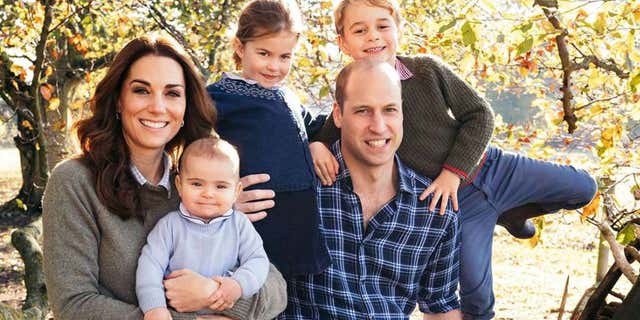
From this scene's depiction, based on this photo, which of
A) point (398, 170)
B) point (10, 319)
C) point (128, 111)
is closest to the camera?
point (128, 111)

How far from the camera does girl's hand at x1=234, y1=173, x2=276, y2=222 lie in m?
3.23

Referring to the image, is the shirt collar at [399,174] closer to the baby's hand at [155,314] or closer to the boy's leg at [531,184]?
the boy's leg at [531,184]

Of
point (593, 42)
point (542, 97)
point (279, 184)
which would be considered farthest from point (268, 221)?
point (542, 97)

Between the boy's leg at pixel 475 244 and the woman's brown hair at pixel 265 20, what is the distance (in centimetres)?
125

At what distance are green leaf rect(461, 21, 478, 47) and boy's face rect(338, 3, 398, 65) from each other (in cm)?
34

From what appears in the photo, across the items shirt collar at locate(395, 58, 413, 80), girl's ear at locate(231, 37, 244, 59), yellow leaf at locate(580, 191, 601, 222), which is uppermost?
girl's ear at locate(231, 37, 244, 59)

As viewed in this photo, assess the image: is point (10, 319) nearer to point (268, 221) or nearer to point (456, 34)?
point (268, 221)

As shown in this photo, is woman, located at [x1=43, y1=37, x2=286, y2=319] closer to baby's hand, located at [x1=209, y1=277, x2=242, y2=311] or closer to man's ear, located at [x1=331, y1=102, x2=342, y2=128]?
baby's hand, located at [x1=209, y1=277, x2=242, y2=311]

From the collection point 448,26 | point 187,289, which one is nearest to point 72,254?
point 187,289

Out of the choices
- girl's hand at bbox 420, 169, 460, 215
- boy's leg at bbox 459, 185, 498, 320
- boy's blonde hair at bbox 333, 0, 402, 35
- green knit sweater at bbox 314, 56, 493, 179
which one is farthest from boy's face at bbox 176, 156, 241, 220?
boy's leg at bbox 459, 185, 498, 320

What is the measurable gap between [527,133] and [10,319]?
480 cm

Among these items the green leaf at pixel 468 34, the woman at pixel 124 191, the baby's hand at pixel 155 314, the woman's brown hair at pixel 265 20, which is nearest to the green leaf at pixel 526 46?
the green leaf at pixel 468 34

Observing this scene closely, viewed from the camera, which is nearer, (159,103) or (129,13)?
(159,103)

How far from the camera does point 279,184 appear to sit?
3289 millimetres
